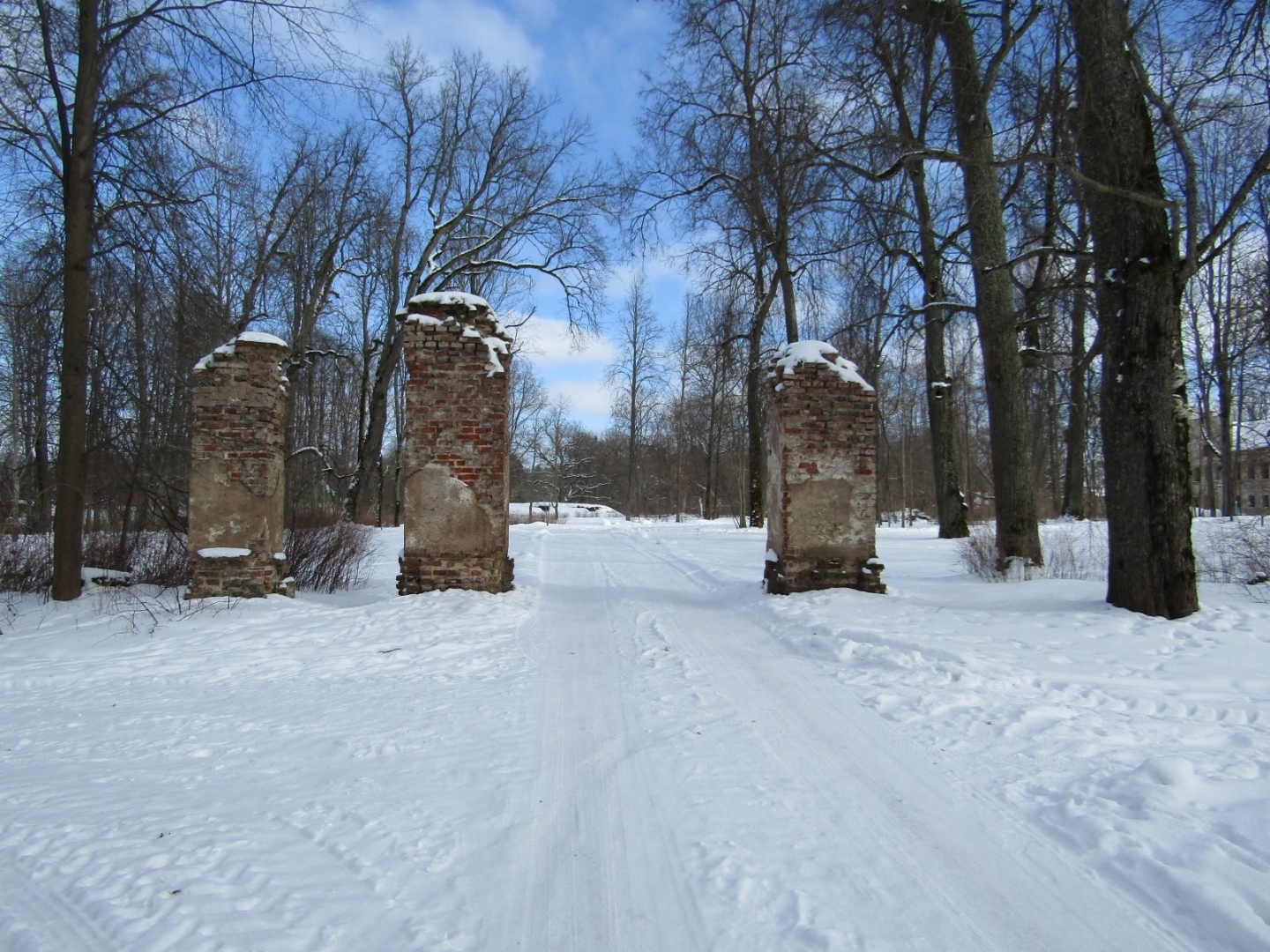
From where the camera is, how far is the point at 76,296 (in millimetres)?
8188

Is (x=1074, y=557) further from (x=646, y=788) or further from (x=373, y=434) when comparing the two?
(x=373, y=434)

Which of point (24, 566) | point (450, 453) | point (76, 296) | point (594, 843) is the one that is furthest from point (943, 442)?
point (24, 566)

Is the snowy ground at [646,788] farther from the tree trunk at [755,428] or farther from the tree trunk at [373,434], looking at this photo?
the tree trunk at [373,434]

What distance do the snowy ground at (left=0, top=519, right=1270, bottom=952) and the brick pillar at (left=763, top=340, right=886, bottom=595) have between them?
6.37 ft

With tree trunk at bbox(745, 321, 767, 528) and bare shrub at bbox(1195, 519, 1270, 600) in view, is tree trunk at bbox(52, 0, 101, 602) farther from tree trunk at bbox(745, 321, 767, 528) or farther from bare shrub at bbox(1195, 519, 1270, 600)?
tree trunk at bbox(745, 321, 767, 528)

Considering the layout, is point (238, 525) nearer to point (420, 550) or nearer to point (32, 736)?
point (420, 550)

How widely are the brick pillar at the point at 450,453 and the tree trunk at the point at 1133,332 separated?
21.0 feet

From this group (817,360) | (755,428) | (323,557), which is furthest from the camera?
(755,428)

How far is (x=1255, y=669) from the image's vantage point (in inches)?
189

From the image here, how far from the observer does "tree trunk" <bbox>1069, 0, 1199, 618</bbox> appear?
20.6 ft

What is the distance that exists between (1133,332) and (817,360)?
10.5ft

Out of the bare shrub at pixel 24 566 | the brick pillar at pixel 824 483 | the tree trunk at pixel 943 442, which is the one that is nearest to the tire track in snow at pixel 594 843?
the brick pillar at pixel 824 483

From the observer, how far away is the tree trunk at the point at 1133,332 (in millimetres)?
6277

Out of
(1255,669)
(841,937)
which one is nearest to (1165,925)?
(841,937)
